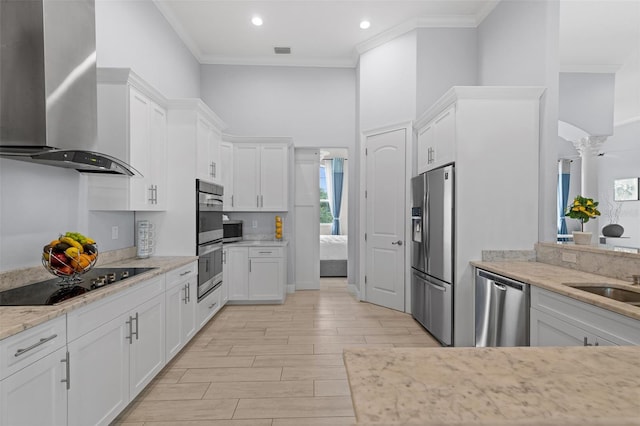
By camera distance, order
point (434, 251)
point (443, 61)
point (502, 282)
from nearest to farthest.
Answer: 1. point (502, 282)
2. point (434, 251)
3. point (443, 61)

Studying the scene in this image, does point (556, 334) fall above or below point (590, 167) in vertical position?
below

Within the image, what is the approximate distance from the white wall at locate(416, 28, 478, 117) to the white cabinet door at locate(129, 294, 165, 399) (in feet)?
12.4

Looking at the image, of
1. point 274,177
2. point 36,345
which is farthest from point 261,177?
point 36,345

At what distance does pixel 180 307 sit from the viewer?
10.0 ft

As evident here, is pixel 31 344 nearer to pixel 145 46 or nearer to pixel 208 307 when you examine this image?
pixel 208 307

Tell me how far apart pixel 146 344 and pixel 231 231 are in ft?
8.77

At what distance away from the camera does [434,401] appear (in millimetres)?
690

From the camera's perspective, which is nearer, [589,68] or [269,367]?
[269,367]

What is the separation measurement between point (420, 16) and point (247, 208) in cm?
357

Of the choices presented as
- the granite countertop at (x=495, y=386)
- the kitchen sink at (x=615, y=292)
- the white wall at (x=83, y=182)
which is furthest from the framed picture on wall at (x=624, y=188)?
the white wall at (x=83, y=182)

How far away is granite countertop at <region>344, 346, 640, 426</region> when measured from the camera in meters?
0.63

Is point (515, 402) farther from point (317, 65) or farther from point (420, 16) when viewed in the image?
point (317, 65)

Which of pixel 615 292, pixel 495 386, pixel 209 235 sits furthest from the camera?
pixel 209 235

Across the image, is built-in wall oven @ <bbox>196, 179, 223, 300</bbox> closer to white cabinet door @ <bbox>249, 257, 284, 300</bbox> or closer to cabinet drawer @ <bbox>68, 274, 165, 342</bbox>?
white cabinet door @ <bbox>249, 257, 284, 300</bbox>
